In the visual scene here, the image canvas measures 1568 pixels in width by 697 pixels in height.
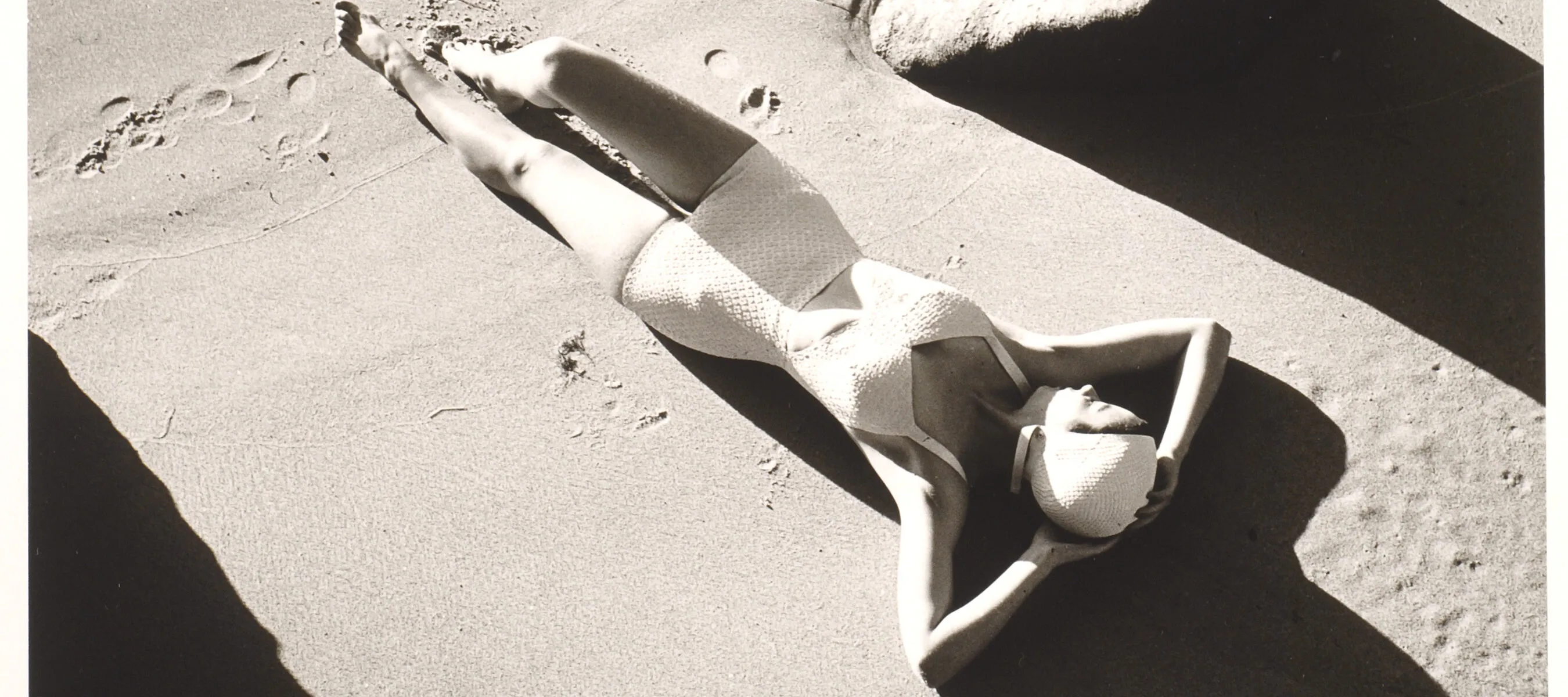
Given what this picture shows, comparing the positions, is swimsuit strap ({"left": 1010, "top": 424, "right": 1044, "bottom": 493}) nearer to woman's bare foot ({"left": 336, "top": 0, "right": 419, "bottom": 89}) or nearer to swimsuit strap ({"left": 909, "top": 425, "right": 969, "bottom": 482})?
swimsuit strap ({"left": 909, "top": 425, "right": 969, "bottom": 482})

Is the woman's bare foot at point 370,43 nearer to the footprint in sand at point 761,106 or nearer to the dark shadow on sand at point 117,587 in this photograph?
the footprint in sand at point 761,106

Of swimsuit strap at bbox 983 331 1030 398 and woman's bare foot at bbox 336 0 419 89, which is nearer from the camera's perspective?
swimsuit strap at bbox 983 331 1030 398

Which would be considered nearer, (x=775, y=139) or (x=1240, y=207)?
(x=1240, y=207)

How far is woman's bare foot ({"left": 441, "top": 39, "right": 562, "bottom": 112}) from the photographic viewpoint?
2.37 metres

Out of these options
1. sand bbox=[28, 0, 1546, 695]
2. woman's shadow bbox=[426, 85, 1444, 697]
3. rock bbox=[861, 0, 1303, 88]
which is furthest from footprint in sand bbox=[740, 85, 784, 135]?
woman's shadow bbox=[426, 85, 1444, 697]

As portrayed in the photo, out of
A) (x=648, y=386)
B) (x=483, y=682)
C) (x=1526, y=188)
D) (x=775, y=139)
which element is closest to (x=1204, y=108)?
(x=1526, y=188)

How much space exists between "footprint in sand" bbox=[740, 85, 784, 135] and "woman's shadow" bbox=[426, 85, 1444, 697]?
82 centimetres

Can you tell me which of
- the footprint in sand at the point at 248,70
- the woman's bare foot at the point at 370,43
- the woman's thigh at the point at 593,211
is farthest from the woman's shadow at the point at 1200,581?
the footprint in sand at the point at 248,70

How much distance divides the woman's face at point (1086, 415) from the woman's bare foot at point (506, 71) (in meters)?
1.32

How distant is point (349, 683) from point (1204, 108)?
101 inches

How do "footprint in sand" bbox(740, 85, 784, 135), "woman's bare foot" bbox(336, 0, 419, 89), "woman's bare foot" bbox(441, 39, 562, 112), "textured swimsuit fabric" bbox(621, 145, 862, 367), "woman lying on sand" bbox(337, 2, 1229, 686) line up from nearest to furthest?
"woman lying on sand" bbox(337, 2, 1229, 686)
"textured swimsuit fabric" bbox(621, 145, 862, 367)
"woman's bare foot" bbox(441, 39, 562, 112)
"woman's bare foot" bbox(336, 0, 419, 89)
"footprint in sand" bbox(740, 85, 784, 135)

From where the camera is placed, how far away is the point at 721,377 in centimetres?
258

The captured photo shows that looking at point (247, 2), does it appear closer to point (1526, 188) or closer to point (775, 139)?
point (775, 139)

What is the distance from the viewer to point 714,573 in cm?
244
